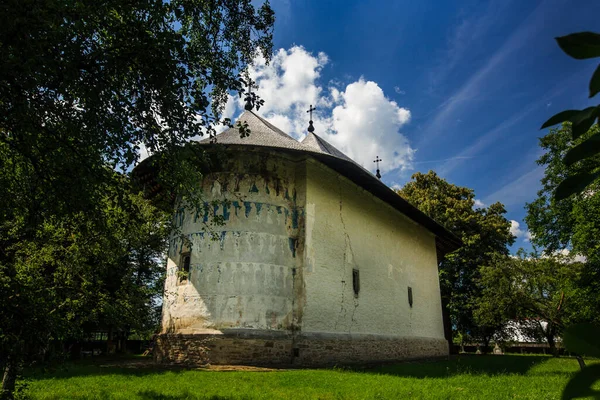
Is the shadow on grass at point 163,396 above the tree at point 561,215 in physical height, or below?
below

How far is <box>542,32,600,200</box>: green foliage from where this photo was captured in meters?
0.65

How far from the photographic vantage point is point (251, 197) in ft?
39.0

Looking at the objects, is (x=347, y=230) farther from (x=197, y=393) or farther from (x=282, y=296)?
(x=197, y=393)

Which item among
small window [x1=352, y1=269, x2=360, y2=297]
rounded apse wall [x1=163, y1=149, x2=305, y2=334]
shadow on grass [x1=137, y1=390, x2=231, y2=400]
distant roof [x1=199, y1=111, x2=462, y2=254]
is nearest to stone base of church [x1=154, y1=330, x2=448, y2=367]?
rounded apse wall [x1=163, y1=149, x2=305, y2=334]

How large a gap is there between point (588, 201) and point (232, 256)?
43.5ft

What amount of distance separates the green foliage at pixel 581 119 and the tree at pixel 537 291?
15.6 metres

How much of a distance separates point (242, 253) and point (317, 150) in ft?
12.1

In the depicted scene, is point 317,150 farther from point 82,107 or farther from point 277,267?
point 82,107

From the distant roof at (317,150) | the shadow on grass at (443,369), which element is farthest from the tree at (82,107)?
the shadow on grass at (443,369)

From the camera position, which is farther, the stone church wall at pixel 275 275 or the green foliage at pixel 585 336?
the stone church wall at pixel 275 275

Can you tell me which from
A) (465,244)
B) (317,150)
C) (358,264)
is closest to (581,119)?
(317,150)

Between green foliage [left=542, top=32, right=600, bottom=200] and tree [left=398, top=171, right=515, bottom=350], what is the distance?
25782 mm

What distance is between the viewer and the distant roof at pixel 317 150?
11672 millimetres

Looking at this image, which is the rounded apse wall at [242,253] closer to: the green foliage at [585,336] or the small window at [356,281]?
the small window at [356,281]
